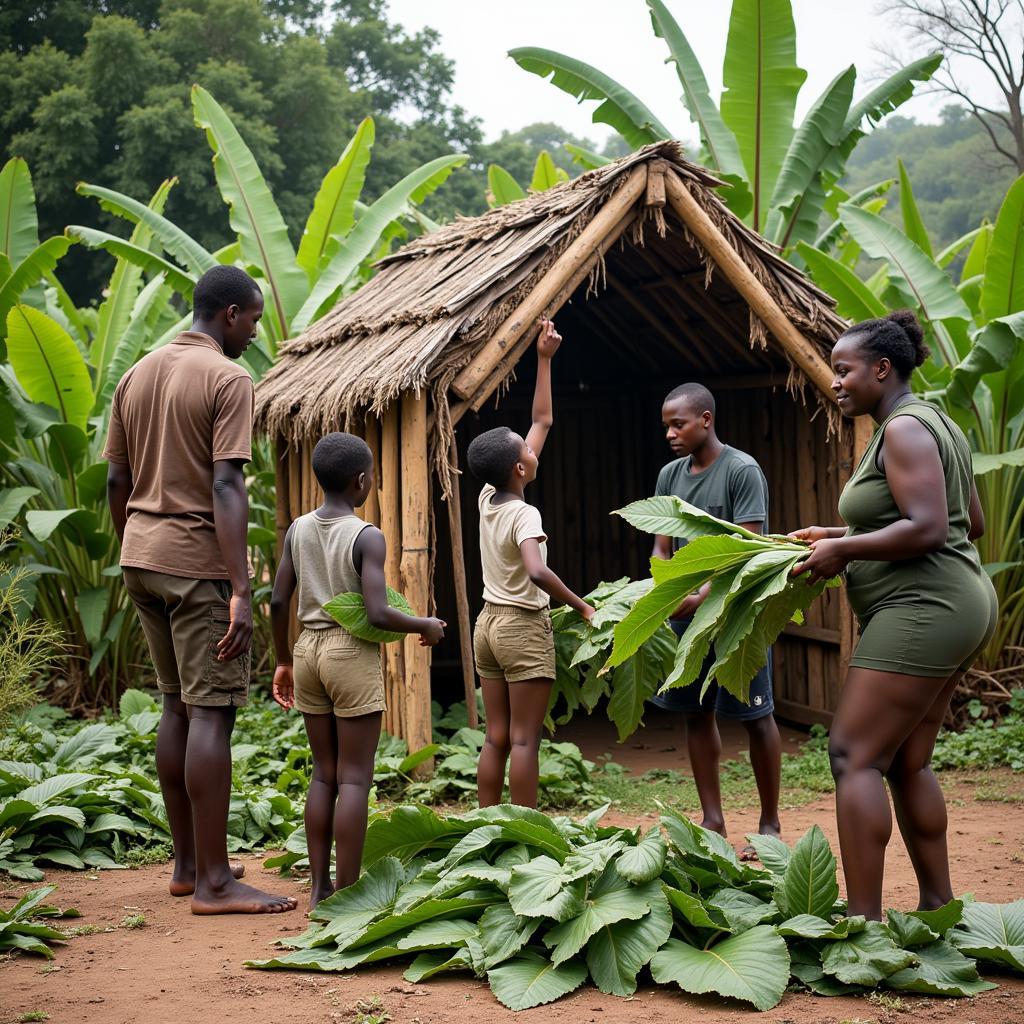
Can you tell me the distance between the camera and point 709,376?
9539mm

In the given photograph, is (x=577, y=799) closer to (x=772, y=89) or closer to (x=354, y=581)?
(x=354, y=581)

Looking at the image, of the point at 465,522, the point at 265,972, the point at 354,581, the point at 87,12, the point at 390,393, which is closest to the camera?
the point at 265,972

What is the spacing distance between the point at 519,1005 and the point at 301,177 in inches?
1031

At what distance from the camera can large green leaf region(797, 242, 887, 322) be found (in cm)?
853

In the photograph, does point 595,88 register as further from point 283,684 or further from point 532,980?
point 532,980

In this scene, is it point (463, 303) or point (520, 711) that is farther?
point (463, 303)

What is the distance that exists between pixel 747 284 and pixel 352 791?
453 cm

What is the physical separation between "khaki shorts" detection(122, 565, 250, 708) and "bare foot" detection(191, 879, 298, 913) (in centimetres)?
72

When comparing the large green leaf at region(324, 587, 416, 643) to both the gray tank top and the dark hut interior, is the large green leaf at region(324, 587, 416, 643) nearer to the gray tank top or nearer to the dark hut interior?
the gray tank top

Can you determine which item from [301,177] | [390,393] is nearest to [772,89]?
[390,393]

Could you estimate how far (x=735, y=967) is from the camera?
11.4 ft

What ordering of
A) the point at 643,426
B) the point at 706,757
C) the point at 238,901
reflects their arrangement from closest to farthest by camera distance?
the point at 238,901 → the point at 706,757 → the point at 643,426

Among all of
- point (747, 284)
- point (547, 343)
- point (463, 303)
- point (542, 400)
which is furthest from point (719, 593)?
point (747, 284)

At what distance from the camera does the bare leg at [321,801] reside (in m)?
4.37
